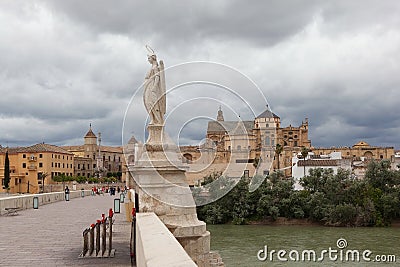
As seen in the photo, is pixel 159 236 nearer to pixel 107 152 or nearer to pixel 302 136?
pixel 302 136

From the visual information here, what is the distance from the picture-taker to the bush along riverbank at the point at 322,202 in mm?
39219

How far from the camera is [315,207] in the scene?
132 ft

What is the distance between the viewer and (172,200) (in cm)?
823

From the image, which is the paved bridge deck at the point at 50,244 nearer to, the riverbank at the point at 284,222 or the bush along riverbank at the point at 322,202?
the bush along riverbank at the point at 322,202

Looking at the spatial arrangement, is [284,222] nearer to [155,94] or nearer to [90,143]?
[155,94]

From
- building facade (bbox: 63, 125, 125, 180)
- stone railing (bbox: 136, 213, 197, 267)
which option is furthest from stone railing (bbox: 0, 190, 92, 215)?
building facade (bbox: 63, 125, 125, 180)

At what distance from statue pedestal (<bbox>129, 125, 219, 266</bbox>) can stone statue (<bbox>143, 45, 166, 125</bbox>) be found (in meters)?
0.80

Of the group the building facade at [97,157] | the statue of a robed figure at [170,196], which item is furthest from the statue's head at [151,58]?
the building facade at [97,157]

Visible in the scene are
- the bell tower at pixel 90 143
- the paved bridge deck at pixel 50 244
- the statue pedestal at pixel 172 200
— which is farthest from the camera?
the bell tower at pixel 90 143

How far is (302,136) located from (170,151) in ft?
315

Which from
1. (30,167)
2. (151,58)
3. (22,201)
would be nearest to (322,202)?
(22,201)

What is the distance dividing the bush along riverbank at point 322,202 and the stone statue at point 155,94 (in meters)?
31.5

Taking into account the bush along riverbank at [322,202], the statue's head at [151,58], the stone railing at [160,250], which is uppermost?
the statue's head at [151,58]

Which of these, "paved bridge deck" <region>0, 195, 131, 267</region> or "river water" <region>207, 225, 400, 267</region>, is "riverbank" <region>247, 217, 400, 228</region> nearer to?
"river water" <region>207, 225, 400, 267</region>
